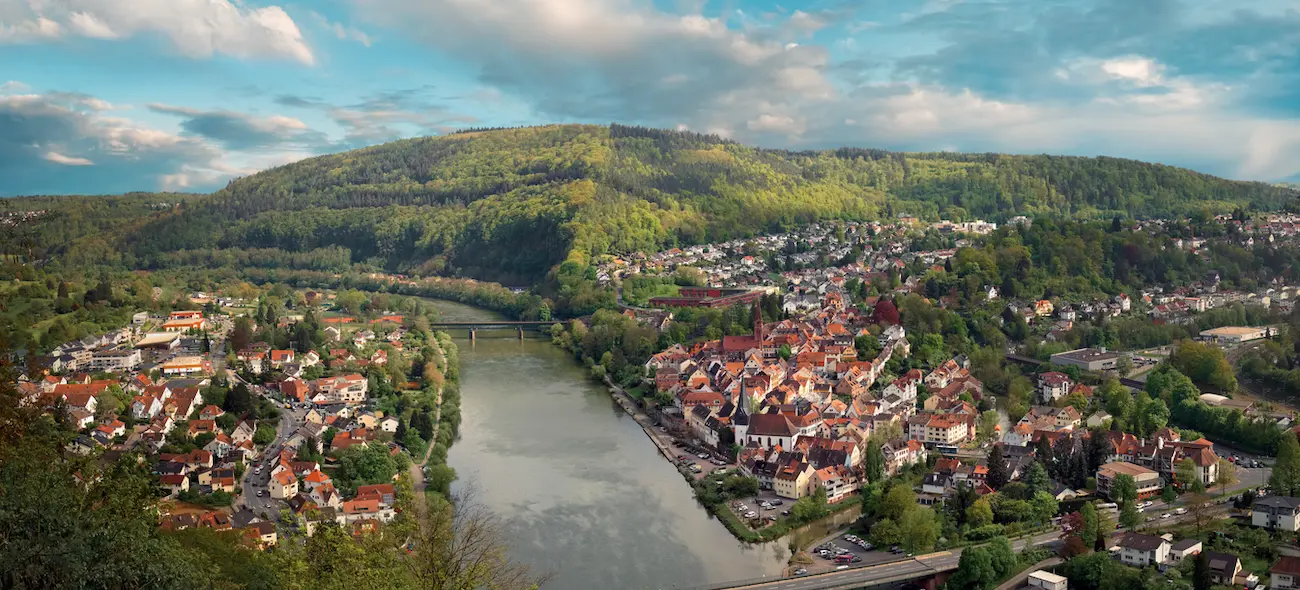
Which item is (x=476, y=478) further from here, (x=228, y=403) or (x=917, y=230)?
(x=917, y=230)

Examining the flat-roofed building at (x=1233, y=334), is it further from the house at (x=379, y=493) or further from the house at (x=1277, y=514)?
the house at (x=379, y=493)

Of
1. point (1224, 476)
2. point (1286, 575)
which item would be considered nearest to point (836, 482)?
point (1224, 476)

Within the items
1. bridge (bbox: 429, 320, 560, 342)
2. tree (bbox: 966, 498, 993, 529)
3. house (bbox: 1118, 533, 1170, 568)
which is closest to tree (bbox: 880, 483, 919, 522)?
tree (bbox: 966, 498, 993, 529)

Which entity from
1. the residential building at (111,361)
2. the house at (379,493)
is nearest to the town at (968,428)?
the house at (379,493)

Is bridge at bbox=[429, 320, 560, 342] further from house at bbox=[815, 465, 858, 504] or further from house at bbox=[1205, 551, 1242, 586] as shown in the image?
house at bbox=[1205, 551, 1242, 586]

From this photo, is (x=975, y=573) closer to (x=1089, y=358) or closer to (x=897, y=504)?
(x=897, y=504)
